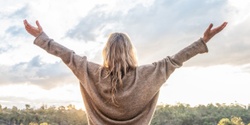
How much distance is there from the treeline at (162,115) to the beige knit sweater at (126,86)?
36024mm

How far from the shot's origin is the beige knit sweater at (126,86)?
82.3 inches

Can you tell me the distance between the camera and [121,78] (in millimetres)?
2082

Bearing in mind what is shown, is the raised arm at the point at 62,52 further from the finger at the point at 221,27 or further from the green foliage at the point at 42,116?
the green foliage at the point at 42,116

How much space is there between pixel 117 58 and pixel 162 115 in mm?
40500

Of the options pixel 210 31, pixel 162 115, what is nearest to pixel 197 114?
Result: pixel 162 115

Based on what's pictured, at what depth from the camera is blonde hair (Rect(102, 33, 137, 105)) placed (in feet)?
6.68

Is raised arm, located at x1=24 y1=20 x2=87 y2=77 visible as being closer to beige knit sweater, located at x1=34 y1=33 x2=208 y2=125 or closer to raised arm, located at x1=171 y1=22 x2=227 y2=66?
beige knit sweater, located at x1=34 y1=33 x2=208 y2=125

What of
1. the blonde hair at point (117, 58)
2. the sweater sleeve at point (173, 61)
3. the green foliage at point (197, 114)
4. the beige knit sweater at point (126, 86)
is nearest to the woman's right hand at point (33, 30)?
the beige knit sweater at point (126, 86)

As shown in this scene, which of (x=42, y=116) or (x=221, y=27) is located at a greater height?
(x=42, y=116)

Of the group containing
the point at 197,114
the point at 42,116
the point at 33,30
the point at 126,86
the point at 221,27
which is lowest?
the point at 126,86

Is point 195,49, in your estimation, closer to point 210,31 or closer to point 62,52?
point 210,31

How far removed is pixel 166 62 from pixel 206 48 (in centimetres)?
22

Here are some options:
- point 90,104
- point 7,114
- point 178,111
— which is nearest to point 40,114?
point 7,114

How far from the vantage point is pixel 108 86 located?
6.85ft
